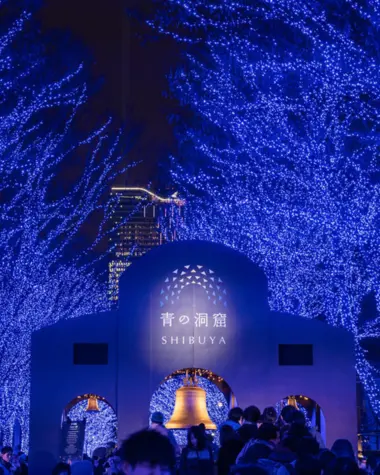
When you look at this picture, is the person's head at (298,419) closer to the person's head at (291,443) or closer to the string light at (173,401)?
the person's head at (291,443)

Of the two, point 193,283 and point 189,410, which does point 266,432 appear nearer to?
point 189,410

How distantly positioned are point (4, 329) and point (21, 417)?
303 inches

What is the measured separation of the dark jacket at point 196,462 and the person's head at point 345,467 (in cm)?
372

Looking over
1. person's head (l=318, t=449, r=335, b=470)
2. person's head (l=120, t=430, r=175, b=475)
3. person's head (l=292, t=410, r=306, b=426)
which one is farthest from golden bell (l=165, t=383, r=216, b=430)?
person's head (l=120, t=430, r=175, b=475)

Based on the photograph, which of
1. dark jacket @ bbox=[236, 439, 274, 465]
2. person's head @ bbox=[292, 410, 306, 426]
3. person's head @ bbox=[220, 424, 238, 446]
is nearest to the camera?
dark jacket @ bbox=[236, 439, 274, 465]

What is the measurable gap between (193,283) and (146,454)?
38.0ft

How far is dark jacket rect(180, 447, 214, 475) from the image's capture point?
9.81 metres

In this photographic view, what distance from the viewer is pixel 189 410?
14586mm

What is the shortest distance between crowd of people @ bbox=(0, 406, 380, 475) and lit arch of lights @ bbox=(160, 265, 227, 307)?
14.1 ft

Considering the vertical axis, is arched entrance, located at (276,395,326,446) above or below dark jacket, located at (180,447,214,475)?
above

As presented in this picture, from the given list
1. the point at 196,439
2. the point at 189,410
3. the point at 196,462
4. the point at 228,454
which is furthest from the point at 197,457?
the point at 189,410

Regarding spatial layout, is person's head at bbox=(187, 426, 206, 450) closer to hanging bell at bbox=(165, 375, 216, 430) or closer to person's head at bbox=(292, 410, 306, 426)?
person's head at bbox=(292, 410, 306, 426)

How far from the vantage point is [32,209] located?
1048 inches

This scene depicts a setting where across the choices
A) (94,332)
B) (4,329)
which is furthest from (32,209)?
(94,332)
